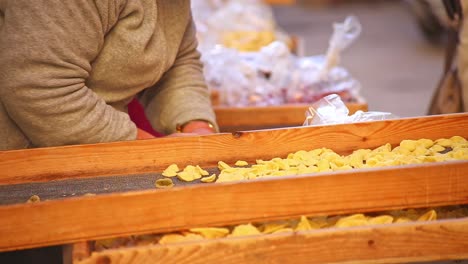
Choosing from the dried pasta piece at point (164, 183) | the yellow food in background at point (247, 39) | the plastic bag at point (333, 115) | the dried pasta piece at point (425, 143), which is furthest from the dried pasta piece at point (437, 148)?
the yellow food in background at point (247, 39)

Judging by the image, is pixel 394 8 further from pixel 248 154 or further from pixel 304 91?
pixel 248 154

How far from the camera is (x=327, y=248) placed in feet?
3.76

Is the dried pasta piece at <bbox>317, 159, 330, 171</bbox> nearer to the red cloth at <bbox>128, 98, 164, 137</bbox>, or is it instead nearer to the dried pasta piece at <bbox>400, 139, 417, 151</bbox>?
the dried pasta piece at <bbox>400, 139, 417, 151</bbox>

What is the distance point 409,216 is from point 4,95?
79 centimetres

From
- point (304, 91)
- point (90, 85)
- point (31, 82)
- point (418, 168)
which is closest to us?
point (418, 168)

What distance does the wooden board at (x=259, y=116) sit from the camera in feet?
6.99

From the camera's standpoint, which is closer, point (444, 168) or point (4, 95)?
point (444, 168)

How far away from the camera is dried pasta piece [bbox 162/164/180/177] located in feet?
4.44

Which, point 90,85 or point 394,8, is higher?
point 394,8

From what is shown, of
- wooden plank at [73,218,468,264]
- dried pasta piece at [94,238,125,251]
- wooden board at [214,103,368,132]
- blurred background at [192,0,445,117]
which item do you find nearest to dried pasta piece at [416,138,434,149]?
wooden plank at [73,218,468,264]

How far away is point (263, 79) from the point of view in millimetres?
2541

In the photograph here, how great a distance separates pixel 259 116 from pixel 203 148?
0.80 m

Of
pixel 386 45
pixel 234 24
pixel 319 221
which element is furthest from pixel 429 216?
pixel 386 45

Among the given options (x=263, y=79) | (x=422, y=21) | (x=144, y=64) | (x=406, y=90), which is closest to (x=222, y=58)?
(x=263, y=79)
